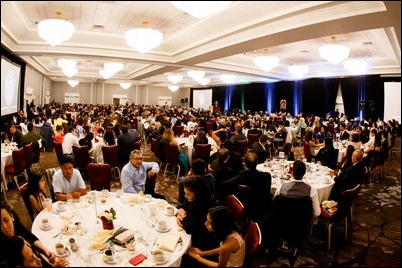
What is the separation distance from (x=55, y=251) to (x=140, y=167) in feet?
7.00

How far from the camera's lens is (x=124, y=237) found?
2506 mm

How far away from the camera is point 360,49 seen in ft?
28.7

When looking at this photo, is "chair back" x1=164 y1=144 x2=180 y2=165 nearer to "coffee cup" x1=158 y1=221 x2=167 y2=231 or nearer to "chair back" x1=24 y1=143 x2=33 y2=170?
"chair back" x1=24 y1=143 x2=33 y2=170

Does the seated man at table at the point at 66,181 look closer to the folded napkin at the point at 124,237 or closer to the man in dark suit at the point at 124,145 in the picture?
the folded napkin at the point at 124,237

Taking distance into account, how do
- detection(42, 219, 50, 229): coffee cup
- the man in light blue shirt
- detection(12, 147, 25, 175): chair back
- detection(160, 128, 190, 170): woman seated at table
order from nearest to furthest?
1. detection(42, 219, 50, 229): coffee cup
2. the man in light blue shirt
3. detection(12, 147, 25, 175): chair back
4. detection(160, 128, 190, 170): woman seated at table

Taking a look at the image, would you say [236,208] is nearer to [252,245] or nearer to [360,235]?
[252,245]

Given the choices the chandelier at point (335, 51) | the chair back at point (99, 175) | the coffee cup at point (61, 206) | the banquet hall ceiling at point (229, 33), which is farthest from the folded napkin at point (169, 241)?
the chandelier at point (335, 51)

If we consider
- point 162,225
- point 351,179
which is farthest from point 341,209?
point 162,225

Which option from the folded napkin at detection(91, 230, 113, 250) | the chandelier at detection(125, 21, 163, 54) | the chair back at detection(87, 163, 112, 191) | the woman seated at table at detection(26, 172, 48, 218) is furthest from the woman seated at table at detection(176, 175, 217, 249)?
the chandelier at detection(125, 21, 163, 54)

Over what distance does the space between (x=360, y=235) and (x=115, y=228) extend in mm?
3661

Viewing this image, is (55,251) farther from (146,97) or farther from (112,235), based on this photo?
(146,97)

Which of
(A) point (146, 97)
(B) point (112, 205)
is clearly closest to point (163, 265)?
(B) point (112, 205)

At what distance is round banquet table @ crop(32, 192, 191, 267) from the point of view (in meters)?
2.29

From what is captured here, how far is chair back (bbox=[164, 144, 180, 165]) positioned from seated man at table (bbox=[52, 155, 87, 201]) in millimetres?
3066
